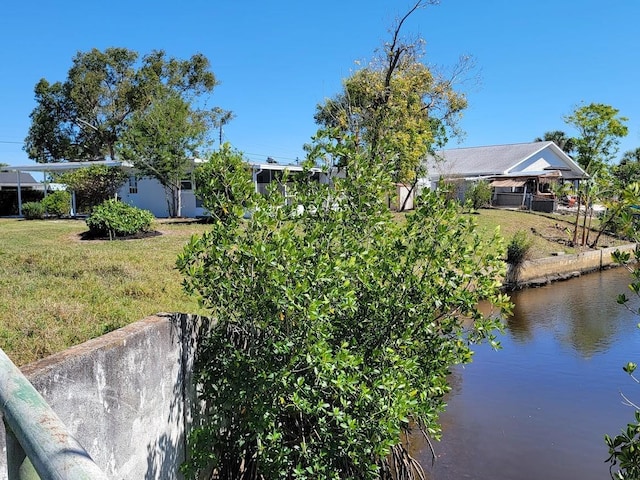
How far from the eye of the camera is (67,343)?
4.78 metres

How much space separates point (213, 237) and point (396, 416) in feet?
6.75

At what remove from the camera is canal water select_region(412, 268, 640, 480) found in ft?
21.0

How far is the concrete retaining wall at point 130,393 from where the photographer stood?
3072mm

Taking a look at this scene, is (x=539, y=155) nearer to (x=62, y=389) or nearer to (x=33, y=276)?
(x=33, y=276)

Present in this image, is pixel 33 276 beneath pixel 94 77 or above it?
beneath

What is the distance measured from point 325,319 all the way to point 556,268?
58.3 ft

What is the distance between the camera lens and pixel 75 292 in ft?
21.7

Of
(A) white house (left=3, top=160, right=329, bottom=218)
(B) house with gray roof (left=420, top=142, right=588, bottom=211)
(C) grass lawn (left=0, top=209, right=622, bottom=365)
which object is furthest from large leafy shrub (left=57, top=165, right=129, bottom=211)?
(B) house with gray roof (left=420, top=142, right=588, bottom=211)

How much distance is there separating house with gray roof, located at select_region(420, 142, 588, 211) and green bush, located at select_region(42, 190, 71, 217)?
811 inches

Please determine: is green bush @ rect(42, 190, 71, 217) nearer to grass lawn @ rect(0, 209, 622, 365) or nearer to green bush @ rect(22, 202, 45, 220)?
green bush @ rect(22, 202, 45, 220)

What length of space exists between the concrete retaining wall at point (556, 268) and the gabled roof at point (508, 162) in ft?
47.6

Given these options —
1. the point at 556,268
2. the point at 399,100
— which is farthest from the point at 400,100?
the point at 556,268

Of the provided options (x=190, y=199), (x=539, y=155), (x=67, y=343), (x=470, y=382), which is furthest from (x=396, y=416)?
(x=539, y=155)

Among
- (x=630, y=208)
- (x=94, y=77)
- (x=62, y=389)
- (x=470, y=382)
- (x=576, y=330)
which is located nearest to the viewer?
(x=62, y=389)
